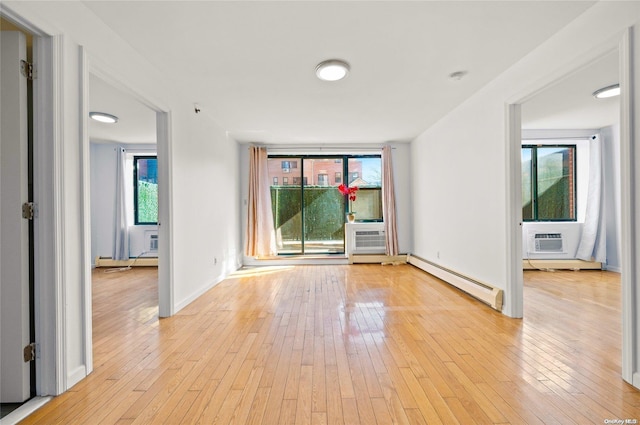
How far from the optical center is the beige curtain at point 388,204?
19.8 feet

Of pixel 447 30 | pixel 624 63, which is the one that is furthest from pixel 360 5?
pixel 624 63

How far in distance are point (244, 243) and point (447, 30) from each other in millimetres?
4860

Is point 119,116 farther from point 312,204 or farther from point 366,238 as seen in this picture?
point 366,238

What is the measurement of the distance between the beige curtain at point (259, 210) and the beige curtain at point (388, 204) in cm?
230

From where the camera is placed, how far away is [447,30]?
2277 millimetres

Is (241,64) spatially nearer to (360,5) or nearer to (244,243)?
(360,5)

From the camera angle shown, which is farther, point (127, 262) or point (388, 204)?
point (388, 204)

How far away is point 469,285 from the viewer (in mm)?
3652

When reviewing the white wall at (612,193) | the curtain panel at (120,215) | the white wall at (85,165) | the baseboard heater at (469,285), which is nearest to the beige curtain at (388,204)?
the baseboard heater at (469,285)

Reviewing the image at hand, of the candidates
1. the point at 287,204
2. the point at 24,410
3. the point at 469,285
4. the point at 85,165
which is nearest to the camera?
the point at 24,410

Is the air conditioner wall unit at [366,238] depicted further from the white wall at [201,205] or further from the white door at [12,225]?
the white door at [12,225]

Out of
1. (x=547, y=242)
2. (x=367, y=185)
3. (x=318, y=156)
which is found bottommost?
(x=547, y=242)

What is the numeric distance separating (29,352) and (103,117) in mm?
3668

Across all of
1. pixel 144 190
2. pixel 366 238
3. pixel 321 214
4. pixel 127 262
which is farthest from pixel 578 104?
pixel 127 262
